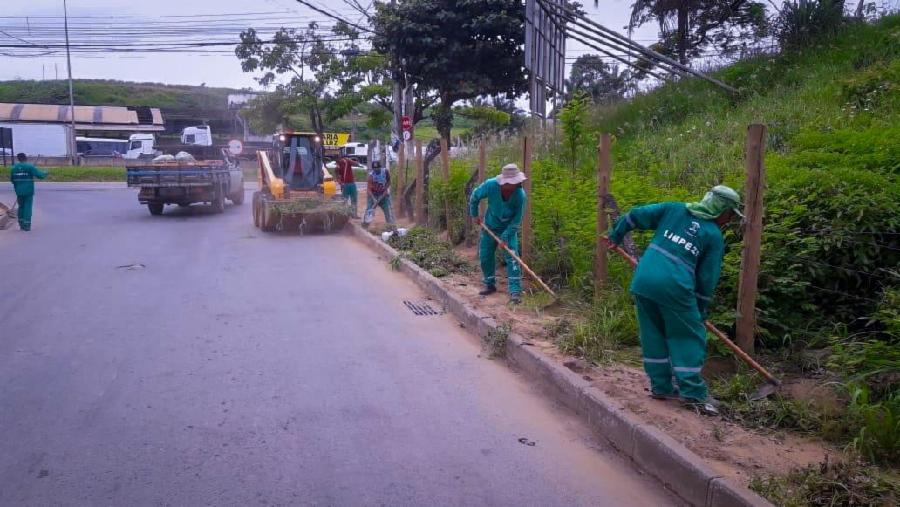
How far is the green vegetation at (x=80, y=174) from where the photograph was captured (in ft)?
118

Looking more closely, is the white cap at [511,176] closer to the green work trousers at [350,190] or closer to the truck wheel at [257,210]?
the truck wheel at [257,210]

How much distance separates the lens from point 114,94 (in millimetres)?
67188

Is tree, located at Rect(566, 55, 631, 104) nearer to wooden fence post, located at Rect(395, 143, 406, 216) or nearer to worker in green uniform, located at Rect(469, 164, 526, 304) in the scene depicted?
wooden fence post, located at Rect(395, 143, 406, 216)

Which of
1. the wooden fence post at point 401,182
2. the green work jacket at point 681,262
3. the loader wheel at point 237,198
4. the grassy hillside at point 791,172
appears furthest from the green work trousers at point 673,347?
the loader wheel at point 237,198

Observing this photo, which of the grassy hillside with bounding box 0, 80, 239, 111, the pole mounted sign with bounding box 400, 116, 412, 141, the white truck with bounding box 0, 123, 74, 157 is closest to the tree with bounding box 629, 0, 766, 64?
the pole mounted sign with bounding box 400, 116, 412, 141

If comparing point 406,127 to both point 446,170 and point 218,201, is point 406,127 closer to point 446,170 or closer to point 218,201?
point 218,201

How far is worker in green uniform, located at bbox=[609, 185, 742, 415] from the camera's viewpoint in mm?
4875

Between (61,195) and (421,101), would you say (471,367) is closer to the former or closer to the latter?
(421,101)

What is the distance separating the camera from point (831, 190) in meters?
6.18

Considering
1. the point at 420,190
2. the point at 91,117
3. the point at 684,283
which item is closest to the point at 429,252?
the point at 420,190

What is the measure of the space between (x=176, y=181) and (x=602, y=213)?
13.9 m

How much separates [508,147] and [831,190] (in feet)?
29.4

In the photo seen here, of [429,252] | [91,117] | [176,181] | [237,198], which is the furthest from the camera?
[91,117]

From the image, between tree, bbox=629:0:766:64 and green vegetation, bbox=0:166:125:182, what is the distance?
28438mm
